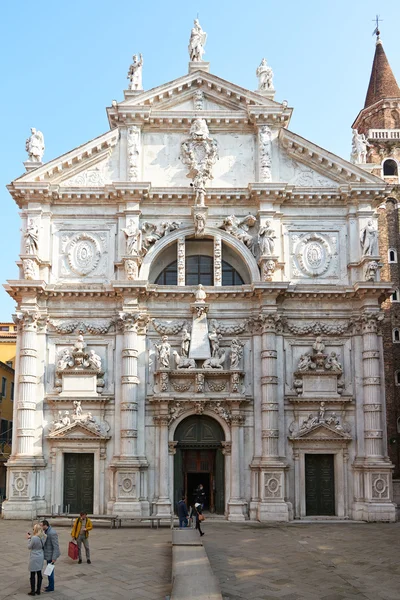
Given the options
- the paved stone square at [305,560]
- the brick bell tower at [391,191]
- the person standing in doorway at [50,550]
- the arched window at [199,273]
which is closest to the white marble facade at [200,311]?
the arched window at [199,273]

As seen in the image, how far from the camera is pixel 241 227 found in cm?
3438

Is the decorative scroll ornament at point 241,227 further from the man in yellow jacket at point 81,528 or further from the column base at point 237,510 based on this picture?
the man in yellow jacket at point 81,528

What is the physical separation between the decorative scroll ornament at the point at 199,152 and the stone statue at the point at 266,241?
152 inches

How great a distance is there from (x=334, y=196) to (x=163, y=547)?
1925 centimetres

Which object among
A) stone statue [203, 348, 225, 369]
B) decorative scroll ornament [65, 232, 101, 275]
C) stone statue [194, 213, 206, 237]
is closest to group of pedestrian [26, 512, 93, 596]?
stone statue [203, 348, 225, 369]

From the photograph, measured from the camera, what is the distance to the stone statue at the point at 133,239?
32906 millimetres

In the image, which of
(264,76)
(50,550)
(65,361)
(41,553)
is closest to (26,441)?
(65,361)

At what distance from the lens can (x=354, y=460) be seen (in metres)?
31.9

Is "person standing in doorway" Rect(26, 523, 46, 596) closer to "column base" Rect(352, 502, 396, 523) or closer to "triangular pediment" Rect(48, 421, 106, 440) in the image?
"triangular pediment" Rect(48, 421, 106, 440)

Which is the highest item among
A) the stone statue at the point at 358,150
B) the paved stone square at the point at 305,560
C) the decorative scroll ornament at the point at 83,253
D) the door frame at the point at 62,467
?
the stone statue at the point at 358,150

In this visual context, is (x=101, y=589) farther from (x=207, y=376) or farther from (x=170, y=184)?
(x=170, y=184)

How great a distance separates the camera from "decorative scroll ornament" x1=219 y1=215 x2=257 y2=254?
3397 centimetres

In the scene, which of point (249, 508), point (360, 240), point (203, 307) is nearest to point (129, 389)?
point (203, 307)

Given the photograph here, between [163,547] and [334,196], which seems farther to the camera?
[334,196]
